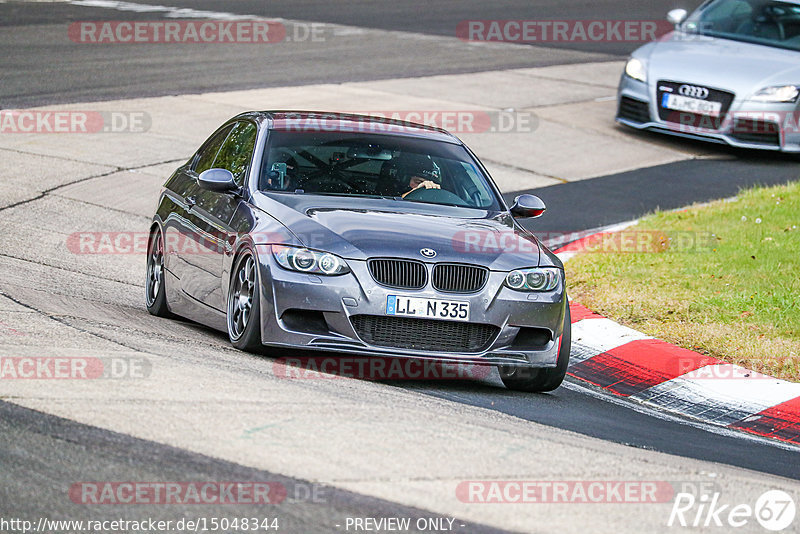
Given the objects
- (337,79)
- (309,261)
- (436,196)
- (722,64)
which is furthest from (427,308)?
(337,79)

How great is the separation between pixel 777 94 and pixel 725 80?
26.4 inches

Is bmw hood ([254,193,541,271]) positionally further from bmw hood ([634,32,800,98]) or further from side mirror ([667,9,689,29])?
side mirror ([667,9,689,29])

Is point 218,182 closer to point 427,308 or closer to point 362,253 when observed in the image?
point 362,253

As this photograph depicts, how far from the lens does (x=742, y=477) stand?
231 inches

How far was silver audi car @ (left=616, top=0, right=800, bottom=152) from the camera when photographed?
1673 cm

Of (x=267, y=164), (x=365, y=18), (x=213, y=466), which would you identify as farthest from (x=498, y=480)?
(x=365, y=18)

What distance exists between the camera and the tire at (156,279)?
919 cm

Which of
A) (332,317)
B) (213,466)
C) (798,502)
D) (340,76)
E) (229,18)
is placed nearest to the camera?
(213,466)

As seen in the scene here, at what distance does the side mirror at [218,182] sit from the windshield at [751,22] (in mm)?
11769

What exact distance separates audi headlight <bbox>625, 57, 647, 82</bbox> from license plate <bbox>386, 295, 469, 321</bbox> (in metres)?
10.9

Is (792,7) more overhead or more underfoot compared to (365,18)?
more overhead

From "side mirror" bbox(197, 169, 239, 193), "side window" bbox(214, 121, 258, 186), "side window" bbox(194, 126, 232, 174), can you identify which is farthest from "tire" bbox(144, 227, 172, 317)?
"side mirror" bbox(197, 169, 239, 193)

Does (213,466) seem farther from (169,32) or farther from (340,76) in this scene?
(169,32)

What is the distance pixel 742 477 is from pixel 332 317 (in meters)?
2.45
